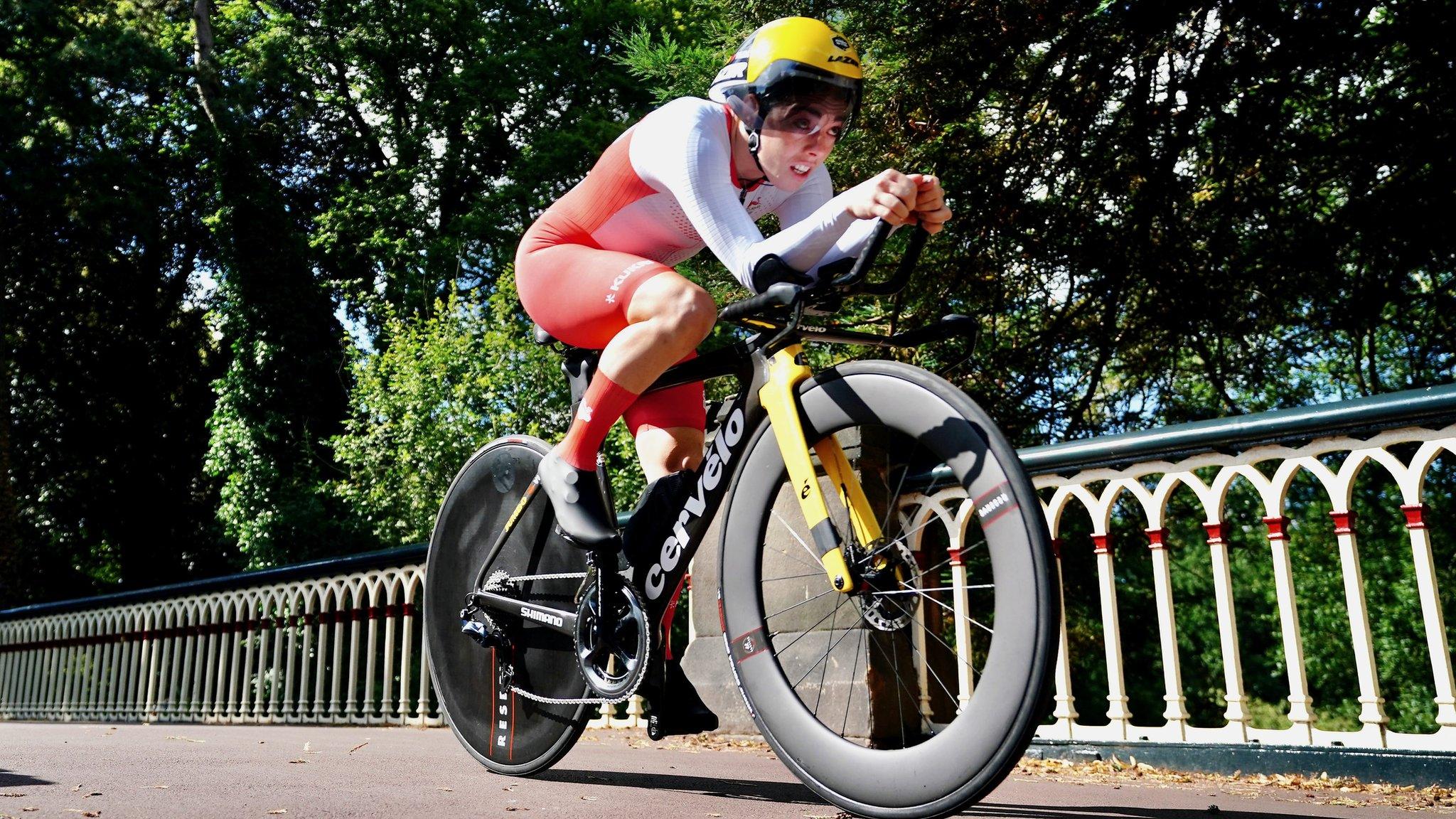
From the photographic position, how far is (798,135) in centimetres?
258

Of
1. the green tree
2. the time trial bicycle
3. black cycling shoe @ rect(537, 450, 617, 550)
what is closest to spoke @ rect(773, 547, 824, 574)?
the time trial bicycle

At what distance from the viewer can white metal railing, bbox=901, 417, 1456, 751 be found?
361 cm

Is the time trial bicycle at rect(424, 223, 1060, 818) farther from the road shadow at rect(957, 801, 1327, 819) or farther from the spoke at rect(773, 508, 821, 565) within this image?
the road shadow at rect(957, 801, 1327, 819)

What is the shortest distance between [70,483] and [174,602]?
16793 millimetres

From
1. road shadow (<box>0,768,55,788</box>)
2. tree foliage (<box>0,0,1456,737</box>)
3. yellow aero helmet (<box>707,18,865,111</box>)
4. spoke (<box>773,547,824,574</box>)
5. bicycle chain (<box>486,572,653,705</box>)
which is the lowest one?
road shadow (<box>0,768,55,788</box>)

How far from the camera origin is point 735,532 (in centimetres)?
252

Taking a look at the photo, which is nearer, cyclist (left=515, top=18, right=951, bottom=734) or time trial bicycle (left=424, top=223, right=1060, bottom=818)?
time trial bicycle (left=424, top=223, right=1060, bottom=818)

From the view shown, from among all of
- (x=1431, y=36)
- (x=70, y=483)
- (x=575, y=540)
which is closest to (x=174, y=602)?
(x=575, y=540)

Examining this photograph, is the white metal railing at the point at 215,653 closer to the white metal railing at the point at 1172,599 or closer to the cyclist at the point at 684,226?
the white metal railing at the point at 1172,599

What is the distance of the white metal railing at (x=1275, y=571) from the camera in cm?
361

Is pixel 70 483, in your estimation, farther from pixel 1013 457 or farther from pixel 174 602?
pixel 1013 457

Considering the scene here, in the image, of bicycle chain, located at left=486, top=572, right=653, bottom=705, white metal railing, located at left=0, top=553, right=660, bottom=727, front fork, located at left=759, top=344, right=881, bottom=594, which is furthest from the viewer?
white metal railing, located at left=0, top=553, right=660, bottom=727

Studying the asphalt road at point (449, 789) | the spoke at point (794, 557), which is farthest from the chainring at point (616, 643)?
the spoke at point (794, 557)

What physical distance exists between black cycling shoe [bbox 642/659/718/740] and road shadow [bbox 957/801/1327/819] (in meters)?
0.64
